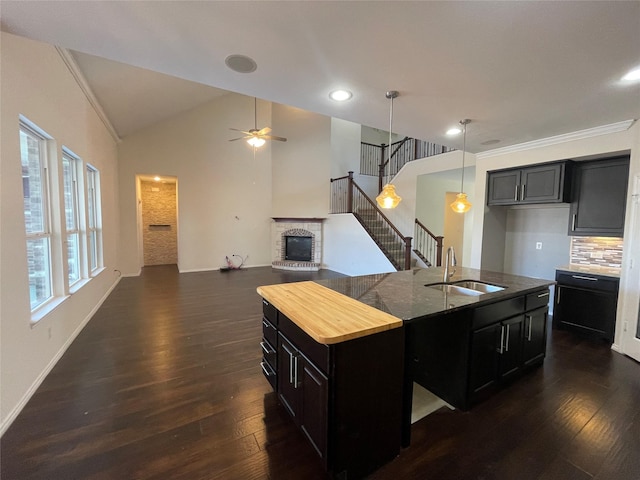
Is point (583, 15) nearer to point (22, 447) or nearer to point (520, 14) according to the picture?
point (520, 14)

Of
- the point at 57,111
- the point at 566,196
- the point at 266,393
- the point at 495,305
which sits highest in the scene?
the point at 57,111

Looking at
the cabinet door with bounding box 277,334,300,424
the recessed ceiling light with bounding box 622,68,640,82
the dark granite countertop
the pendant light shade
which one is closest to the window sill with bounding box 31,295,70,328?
the cabinet door with bounding box 277,334,300,424

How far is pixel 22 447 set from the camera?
5.41ft

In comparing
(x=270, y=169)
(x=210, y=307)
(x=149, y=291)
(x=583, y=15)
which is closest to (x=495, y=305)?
(x=583, y=15)

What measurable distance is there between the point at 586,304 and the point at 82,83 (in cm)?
703

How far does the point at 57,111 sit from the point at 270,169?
5.60 meters

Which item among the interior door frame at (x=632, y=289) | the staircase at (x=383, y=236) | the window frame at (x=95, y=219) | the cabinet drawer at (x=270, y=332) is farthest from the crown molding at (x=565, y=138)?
the window frame at (x=95, y=219)

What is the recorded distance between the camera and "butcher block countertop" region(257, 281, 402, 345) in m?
1.38

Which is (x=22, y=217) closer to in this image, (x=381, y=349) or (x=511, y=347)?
(x=381, y=349)

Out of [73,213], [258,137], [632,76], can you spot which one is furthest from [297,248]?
[632,76]

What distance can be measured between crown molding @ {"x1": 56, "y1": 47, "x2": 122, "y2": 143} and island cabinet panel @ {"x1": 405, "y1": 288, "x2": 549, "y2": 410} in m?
4.33

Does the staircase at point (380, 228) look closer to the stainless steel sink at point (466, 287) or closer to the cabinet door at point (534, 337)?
the stainless steel sink at point (466, 287)

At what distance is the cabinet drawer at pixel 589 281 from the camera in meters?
3.19

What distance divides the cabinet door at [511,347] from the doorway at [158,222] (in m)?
8.25
